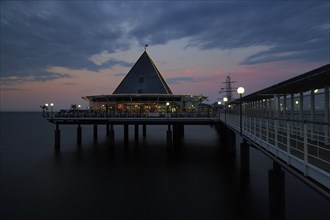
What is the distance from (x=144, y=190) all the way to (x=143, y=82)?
5242cm

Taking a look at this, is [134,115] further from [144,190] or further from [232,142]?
[144,190]

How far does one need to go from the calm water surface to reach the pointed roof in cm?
3745

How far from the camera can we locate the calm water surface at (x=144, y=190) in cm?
1664

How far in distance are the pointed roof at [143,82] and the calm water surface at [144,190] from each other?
37.5 metres

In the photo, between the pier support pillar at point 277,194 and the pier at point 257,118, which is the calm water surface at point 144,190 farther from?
the pier at point 257,118

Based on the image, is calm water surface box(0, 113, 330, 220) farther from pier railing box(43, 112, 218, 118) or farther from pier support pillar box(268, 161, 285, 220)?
pier railing box(43, 112, 218, 118)

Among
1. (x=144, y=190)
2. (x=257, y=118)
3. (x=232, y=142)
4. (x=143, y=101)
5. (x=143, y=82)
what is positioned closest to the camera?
(x=257, y=118)

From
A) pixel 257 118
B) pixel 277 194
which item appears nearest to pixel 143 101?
pixel 257 118

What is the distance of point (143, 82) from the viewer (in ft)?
234

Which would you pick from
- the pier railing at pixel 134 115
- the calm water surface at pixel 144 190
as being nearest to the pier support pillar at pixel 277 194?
the calm water surface at pixel 144 190

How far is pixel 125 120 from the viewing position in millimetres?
40438

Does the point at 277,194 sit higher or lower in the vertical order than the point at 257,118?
lower

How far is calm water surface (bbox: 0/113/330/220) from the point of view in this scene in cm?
1664

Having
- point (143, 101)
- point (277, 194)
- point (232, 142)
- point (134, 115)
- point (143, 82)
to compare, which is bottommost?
point (232, 142)
